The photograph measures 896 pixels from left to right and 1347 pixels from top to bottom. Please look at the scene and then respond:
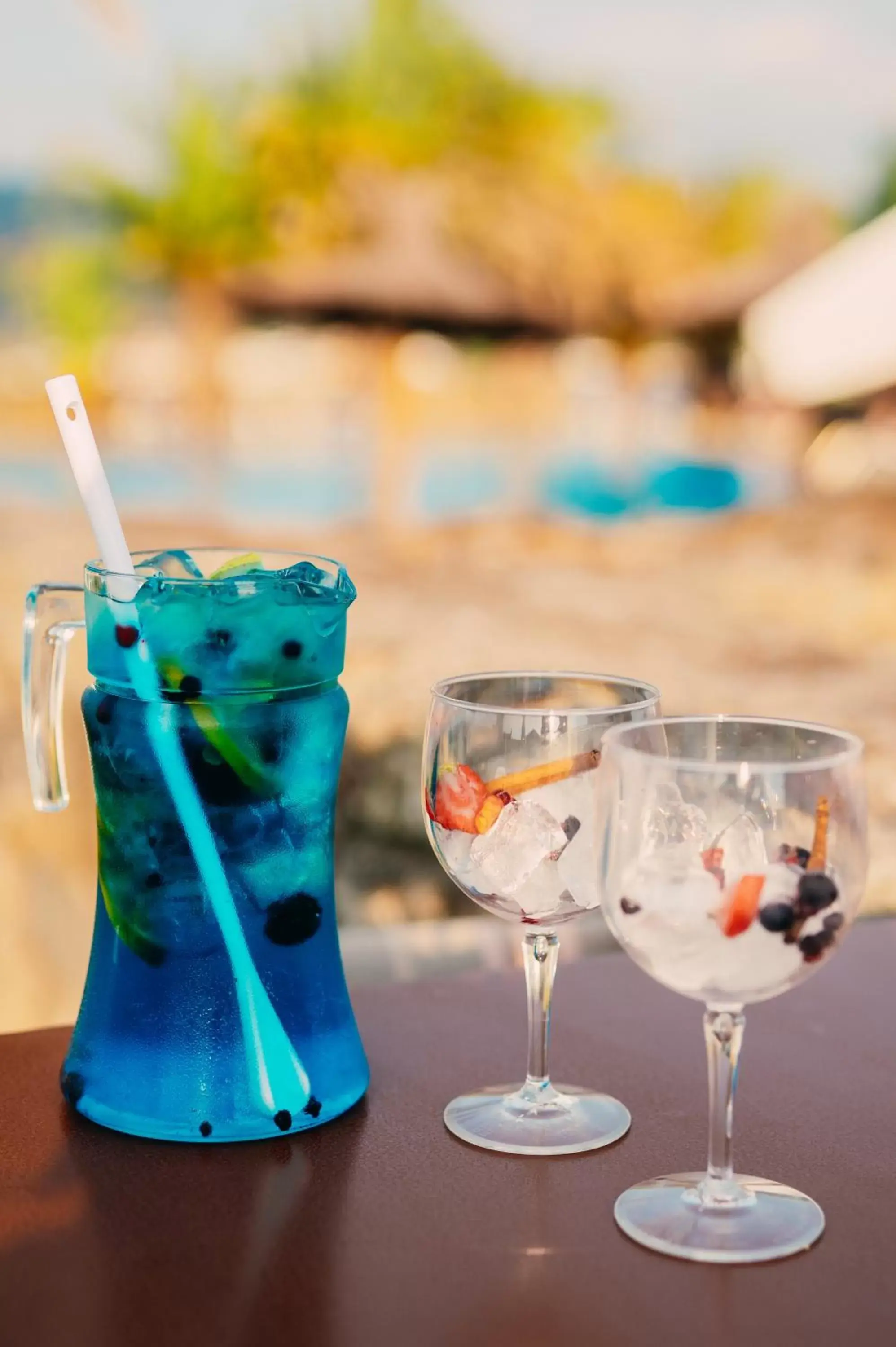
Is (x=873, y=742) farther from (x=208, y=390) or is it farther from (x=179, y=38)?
(x=179, y=38)

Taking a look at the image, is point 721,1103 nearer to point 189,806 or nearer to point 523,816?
point 523,816

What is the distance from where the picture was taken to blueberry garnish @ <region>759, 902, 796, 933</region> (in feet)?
1.70

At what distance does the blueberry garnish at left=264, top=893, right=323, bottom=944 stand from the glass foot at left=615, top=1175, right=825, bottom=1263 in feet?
0.57

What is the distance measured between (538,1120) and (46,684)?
292 millimetres

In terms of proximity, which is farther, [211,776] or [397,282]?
[397,282]

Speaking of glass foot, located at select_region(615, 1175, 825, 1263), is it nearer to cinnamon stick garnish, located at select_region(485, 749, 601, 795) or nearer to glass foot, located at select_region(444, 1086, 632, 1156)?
glass foot, located at select_region(444, 1086, 632, 1156)

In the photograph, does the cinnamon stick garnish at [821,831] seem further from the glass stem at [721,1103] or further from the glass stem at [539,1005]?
the glass stem at [539,1005]

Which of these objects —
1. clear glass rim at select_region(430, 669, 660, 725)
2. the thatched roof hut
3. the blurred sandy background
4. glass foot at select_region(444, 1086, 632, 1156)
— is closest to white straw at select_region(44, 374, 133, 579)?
clear glass rim at select_region(430, 669, 660, 725)

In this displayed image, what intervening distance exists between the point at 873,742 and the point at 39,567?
562 cm

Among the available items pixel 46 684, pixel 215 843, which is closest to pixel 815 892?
pixel 215 843

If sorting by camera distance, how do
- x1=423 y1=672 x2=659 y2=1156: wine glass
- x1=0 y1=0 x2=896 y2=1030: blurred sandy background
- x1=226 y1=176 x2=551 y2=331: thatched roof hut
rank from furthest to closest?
x1=226 y1=176 x2=551 y2=331: thatched roof hut
x1=0 y1=0 x2=896 y2=1030: blurred sandy background
x1=423 y1=672 x2=659 y2=1156: wine glass

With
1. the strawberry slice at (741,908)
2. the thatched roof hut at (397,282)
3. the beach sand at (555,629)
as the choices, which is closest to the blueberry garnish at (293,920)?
the strawberry slice at (741,908)

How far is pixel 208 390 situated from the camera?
12.2 meters

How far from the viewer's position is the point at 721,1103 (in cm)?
56
